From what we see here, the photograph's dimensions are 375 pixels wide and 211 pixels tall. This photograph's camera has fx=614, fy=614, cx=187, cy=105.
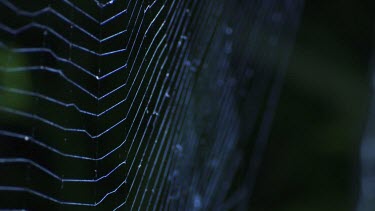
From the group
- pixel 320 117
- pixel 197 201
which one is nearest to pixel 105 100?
pixel 197 201

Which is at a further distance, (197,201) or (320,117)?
(320,117)

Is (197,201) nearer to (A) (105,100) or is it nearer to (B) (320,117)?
(A) (105,100)

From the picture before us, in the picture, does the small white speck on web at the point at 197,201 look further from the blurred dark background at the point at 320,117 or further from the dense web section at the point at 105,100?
the blurred dark background at the point at 320,117

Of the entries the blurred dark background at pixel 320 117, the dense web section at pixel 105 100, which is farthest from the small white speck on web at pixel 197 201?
the blurred dark background at pixel 320 117

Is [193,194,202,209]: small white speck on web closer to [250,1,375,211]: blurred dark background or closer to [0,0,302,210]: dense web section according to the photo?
[0,0,302,210]: dense web section

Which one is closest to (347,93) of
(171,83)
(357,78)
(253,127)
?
(357,78)
